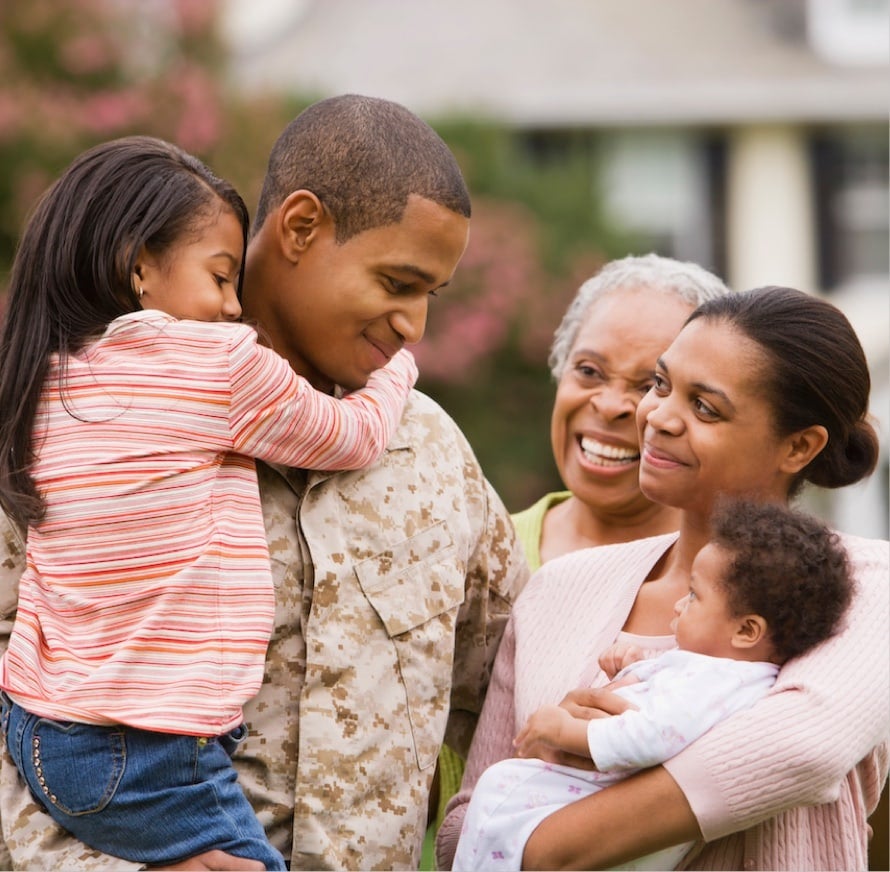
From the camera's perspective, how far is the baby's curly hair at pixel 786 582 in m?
3.19

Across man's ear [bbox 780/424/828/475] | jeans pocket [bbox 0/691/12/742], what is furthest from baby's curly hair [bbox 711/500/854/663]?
jeans pocket [bbox 0/691/12/742]

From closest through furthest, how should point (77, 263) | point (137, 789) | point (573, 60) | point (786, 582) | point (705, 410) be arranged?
point (137, 789) → point (786, 582) → point (77, 263) → point (705, 410) → point (573, 60)

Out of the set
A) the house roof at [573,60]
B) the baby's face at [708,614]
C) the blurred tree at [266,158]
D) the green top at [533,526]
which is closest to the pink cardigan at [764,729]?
the baby's face at [708,614]

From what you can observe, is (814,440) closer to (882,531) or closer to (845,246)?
(882,531)

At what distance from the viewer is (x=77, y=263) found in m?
3.30

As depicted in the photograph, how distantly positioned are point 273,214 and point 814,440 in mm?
1270

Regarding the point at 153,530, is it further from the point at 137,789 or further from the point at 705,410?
the point at 705,410

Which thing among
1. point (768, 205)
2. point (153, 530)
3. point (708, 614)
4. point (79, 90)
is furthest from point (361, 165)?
point (768, 205)

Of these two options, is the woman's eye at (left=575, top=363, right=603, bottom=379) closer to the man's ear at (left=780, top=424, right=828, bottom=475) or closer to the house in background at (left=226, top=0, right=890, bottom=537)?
the man's ear at (left=780, top=424, right=828, bottom=475)

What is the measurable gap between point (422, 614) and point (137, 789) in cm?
73

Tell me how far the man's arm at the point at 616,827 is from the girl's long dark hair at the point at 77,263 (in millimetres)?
1196

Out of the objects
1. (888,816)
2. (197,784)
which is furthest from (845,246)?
(197,784)

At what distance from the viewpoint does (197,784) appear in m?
3.09

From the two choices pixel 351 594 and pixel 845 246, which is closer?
pixel 351 594
